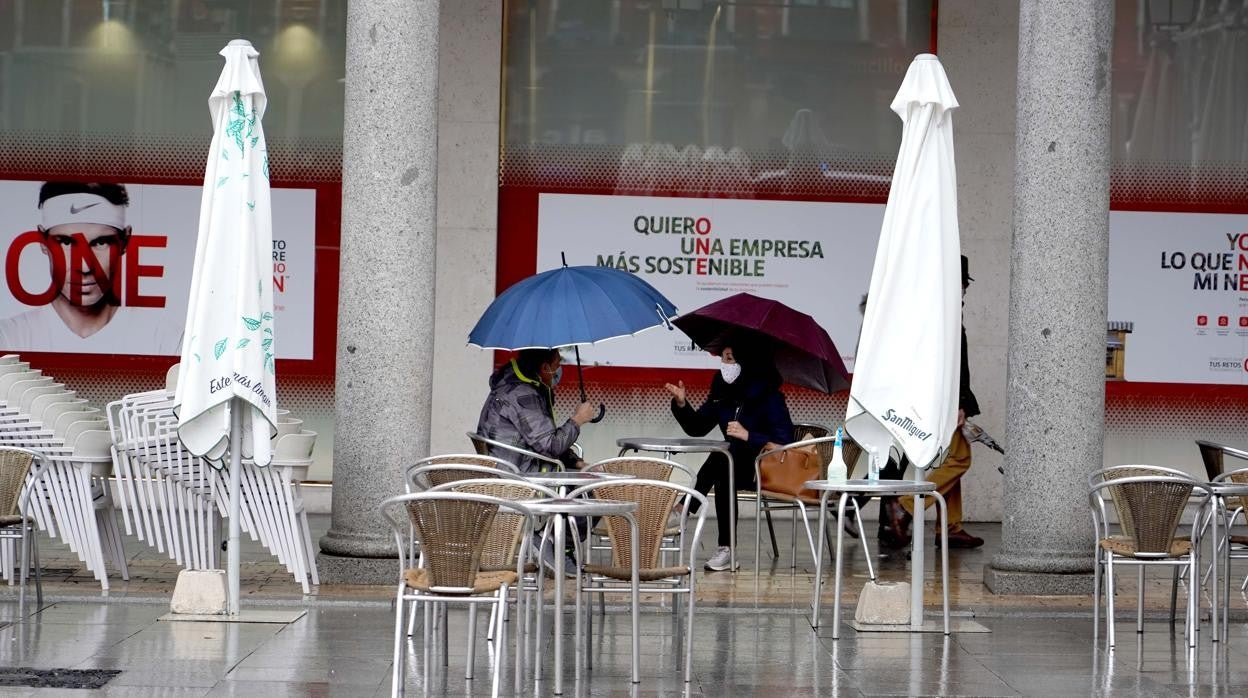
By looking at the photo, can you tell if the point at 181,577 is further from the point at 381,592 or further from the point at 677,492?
the point at 677,492

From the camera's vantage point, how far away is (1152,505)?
8617 mm

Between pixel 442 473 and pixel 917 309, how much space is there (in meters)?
2.73

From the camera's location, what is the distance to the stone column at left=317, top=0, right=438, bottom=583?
402 inches

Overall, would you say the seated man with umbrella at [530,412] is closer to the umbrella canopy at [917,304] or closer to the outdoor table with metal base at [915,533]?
the outdoor table with metal base at [915,533]

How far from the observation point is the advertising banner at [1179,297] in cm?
1430

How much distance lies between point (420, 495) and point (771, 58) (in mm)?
→ 8494

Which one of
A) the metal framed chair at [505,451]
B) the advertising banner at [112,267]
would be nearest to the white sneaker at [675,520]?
the metal framed chair at [505,451]

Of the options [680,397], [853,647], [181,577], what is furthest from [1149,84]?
[181,577]

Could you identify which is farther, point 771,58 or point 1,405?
point 771,58

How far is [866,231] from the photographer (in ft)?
46.9

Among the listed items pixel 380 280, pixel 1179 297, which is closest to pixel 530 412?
pixel 380 280

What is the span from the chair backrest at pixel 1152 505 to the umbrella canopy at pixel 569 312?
9.05 ft

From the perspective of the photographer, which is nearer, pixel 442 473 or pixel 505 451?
pixel 442 473

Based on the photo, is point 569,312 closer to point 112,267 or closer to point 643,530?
point 643,530
